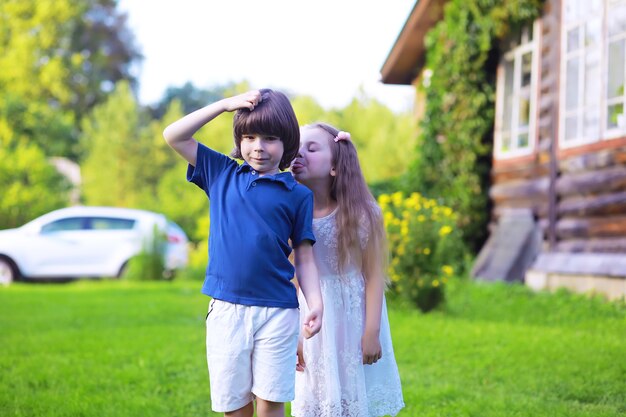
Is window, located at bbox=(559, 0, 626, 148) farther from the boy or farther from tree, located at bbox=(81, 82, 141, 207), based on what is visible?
tree, located at bbox=(81, 82, 141, 207)

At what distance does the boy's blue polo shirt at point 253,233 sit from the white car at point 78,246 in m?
11.6

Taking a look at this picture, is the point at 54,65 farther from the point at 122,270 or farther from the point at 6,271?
the point at 122,270

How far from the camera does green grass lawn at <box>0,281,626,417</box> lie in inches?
163

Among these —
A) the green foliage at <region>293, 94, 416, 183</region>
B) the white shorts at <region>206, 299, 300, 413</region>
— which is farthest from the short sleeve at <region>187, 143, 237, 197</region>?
the green foliage at <region>293, 94, 416, 183</region>

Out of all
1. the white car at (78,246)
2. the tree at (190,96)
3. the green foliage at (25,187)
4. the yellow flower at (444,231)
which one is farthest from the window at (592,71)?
the tree at (190,96)

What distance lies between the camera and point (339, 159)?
302 centimetres

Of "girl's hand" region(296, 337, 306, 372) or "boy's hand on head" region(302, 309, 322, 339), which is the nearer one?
"boy's hand on head" region(302, 309, 322, 339)

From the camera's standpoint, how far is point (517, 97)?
10609 millimetres

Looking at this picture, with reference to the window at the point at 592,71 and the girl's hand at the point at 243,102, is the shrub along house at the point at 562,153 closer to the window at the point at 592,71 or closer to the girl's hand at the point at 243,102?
the window at the point at 592,71

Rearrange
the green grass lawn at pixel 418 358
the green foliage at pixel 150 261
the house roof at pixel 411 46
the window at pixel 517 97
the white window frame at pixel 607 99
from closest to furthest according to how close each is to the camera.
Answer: the green grass lawn at pixel 418 358 → the white window frame at pixel 607 99 → the window at pixel 517 97 → the house roof at pixel 411 46 → the green foliage at pixel 150 261

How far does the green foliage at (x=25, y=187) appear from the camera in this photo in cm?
1898

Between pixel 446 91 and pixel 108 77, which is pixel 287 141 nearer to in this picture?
pixel 446 91

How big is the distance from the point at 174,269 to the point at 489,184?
6.25 metres

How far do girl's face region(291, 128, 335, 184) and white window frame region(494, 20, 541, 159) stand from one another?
746 centimetres
